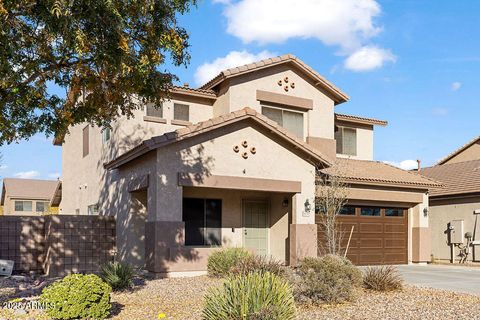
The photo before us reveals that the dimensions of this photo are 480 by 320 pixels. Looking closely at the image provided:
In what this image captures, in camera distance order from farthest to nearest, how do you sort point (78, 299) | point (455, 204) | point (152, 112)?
point (455, 204), point (152, 112), point (78, 299)

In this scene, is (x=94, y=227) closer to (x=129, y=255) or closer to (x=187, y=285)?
(x=129, y=255)

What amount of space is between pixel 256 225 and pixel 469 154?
1919cm

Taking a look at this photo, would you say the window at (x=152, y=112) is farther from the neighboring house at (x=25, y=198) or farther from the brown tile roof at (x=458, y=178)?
the neighboring house at (x=25, y=198)

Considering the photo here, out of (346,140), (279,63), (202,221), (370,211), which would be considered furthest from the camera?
(346,140)

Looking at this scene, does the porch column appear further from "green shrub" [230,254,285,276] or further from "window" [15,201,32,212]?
"window" [15,201,32,212]

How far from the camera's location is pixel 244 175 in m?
17.8

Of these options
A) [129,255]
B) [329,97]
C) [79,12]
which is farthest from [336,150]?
[79,12]

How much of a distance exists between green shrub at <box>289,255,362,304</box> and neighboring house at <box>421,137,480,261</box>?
→ 15.0 meters

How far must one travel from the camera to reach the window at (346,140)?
25.1 metres

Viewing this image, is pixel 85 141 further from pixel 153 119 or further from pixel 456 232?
pixel 456 232

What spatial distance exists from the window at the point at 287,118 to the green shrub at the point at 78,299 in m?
13.4

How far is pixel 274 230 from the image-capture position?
2058 cm

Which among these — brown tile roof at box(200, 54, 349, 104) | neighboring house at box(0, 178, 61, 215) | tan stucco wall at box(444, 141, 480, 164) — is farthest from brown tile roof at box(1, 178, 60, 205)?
brown tile roof at box(200, 54, 349, 104)

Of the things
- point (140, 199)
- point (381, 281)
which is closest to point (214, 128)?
point (140, 199)
